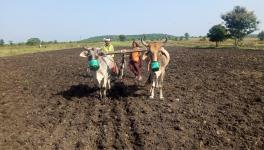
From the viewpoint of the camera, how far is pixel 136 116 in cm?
1076

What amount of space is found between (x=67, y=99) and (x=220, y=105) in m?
5.13

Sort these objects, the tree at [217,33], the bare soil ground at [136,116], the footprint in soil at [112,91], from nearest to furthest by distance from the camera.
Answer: the bare soil ground at [136,116] → the footprint in soil at [112,91] → the tree at [217,33]

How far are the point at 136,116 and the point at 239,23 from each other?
53.8 metres

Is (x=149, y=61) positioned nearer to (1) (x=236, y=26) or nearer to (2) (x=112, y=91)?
(2) (x=112, y=91)

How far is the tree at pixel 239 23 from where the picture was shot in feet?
200

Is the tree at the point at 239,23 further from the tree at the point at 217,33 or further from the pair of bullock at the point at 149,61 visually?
the pair of bullock at the point at 149,61

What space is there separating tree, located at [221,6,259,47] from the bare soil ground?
4635 cm

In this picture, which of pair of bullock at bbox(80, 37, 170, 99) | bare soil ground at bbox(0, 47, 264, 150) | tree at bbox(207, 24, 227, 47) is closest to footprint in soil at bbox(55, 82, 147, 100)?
bare soil ground at bbox(0, 47, 264, 150)

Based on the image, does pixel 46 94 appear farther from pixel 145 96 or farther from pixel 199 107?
pixel 199 107

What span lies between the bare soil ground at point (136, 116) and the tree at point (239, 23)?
4635 centimetres

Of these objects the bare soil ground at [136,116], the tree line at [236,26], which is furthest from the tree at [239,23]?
the bare soil ground at [136,116]

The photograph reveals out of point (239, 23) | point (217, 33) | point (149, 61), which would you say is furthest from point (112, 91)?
point (239, 23)

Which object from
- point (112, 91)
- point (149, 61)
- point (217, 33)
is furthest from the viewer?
point (217, 33)

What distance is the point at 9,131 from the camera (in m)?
10.0
